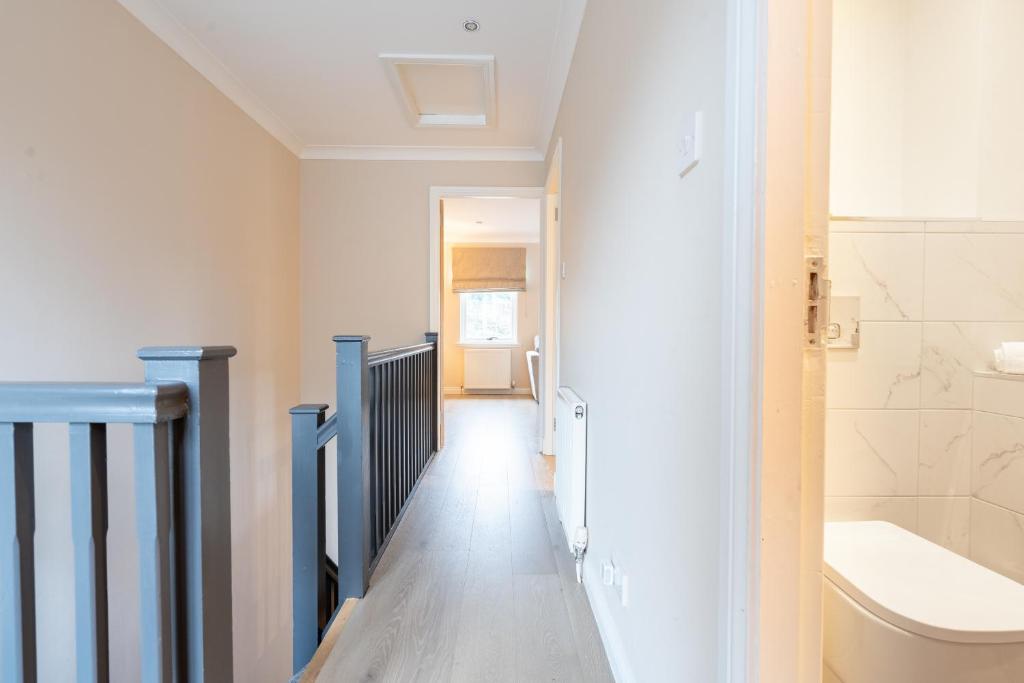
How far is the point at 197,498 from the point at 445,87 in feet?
9.89

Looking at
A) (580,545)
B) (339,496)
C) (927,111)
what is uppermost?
(927,111)

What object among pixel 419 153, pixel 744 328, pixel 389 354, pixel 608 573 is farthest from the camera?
pixel 419 153

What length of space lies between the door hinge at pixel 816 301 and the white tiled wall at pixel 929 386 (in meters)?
0.65

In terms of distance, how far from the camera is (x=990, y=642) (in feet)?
2.66

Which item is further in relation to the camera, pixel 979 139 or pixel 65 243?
pixel 65 243

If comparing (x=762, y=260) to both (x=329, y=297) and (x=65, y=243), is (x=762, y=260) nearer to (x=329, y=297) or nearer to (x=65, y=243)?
(x=65, y=243)

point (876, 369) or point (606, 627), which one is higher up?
point (876, 369)

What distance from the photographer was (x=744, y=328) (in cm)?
68

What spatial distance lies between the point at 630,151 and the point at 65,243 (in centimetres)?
222

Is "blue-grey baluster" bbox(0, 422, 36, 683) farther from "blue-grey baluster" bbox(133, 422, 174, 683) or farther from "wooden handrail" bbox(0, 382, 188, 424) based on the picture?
"blue-grey baluster" bbox(133, 422, 174, 683)

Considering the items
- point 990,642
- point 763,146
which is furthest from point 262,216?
point 990,642

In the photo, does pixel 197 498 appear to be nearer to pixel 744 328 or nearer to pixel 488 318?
pixel 744 328

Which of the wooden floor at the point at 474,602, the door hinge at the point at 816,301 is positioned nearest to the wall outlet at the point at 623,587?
the wooden floor at the point at 474,602

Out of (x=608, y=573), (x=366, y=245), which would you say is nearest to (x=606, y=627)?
(x=608, y=573)
